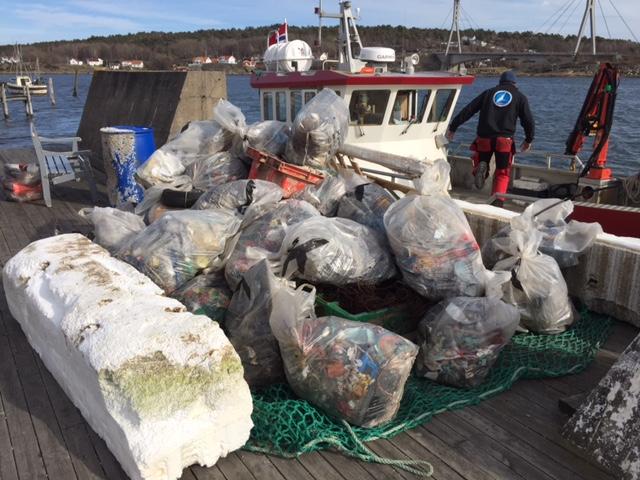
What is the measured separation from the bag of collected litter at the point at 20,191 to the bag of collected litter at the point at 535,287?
220 inches

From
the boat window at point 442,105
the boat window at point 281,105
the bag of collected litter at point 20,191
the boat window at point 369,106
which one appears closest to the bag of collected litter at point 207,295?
the boat window at point 369,106

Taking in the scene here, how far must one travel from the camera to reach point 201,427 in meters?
2.18

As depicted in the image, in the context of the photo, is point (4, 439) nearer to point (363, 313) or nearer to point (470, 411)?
point (363, 313)

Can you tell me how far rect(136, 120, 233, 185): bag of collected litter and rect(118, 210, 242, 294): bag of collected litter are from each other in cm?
161

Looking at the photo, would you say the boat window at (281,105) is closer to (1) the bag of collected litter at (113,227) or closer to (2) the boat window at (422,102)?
(2) the boat window at (422,102)

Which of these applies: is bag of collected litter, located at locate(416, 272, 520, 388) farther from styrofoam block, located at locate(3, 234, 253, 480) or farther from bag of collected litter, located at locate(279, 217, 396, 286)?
styrofoam block, located at locate(3, 234, 253, 480)

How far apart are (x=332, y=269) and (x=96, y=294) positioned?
1.22 m

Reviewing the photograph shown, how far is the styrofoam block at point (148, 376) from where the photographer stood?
210 centimetres

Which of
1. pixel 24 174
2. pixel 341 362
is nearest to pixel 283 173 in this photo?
pixel 341 362

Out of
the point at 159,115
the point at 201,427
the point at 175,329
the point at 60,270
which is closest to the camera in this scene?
the point at 201,427

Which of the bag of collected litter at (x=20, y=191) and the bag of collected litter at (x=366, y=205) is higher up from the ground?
the bag of collected litter at (x=366, y=205)

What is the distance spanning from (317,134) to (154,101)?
4.65 metres

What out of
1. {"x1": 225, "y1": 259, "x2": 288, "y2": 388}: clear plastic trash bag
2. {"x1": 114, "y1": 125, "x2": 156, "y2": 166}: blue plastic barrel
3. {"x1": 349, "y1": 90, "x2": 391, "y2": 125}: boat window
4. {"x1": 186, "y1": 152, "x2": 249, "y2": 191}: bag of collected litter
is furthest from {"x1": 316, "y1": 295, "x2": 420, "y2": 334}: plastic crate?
{"x1": 349, "y1": 90, "x2": 391, "y2": 125}: boat window

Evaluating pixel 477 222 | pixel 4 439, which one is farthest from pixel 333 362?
pixel 477 222
